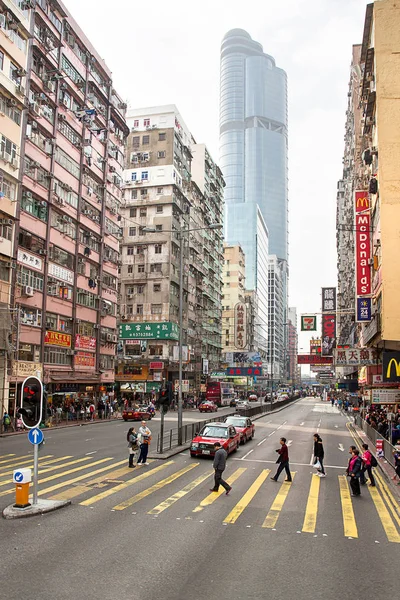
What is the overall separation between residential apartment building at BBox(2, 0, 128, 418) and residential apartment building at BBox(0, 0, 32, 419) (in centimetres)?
79

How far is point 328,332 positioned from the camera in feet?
173

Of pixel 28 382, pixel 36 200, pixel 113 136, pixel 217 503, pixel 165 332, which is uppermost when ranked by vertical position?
pixel 113 136

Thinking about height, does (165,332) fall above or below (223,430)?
above

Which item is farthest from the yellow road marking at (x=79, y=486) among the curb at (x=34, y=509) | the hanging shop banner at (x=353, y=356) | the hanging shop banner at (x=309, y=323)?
the hanging shop banner at (x=353, y=356)

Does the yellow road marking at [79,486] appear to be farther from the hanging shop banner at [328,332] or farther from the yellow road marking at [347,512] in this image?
the hanging shop banner at [328,332]

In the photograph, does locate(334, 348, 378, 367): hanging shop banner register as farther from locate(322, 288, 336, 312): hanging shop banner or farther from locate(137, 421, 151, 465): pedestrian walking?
locate(137, 421, 151, 465): pedestrian walking

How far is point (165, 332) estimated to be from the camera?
196ft

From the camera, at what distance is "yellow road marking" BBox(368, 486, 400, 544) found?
12276mm

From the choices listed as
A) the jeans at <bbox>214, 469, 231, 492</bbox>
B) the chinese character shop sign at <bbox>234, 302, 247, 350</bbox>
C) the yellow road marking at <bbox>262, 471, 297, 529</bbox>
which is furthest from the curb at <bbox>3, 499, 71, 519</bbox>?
the chinese character shop sign at <bbox>234, 302, 247, 350</bbox>

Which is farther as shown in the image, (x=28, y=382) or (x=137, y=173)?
(x=137, y=173)

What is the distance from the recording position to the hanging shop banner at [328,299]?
5616cm

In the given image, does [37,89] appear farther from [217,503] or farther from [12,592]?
[12,592]

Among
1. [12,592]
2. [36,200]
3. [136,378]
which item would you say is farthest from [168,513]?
[136,378]

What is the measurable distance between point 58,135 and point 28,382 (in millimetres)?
38102
